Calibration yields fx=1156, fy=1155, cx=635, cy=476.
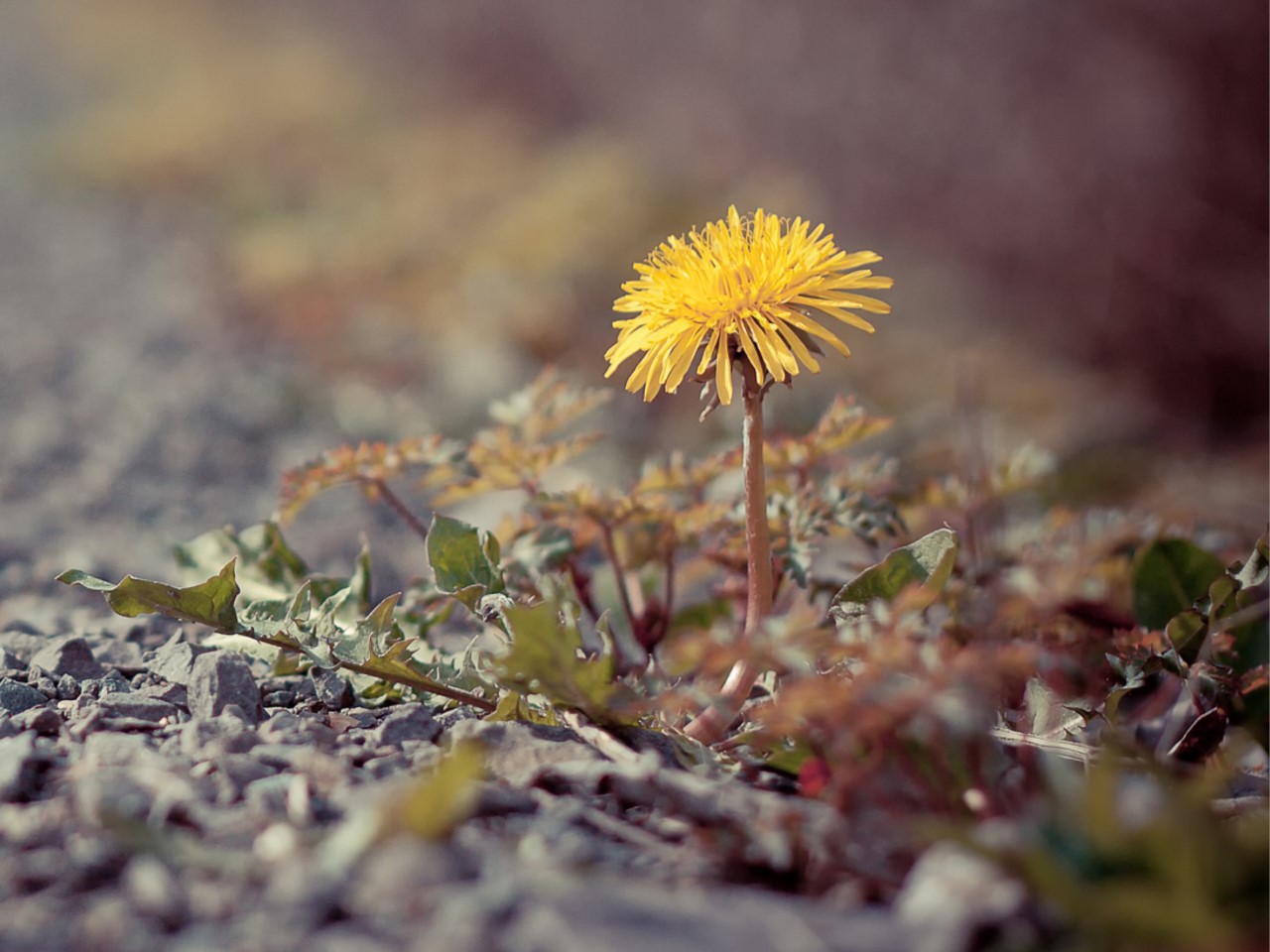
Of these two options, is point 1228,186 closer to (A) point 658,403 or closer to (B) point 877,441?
(B) point 877,441

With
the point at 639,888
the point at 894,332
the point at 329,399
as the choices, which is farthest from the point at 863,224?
the point at 639,888

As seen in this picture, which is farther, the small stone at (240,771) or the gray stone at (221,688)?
the gray stone at (221,688)

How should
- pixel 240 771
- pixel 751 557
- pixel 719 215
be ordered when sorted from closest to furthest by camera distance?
pixel 240 771, pixel 751 557, pixel 719 215

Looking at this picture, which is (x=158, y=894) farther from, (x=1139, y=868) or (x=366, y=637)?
(x=1139, y=868)

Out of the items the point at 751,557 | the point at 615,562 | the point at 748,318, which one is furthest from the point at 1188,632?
the point at 615,562

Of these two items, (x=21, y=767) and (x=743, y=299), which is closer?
(x=21, y=767)

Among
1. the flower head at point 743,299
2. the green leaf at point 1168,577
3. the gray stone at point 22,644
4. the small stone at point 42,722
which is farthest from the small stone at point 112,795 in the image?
the green leaf at point 1168,577

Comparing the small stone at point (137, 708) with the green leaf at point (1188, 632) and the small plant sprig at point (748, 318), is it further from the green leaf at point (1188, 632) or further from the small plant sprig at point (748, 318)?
the green leaf at point (1188, 632)
